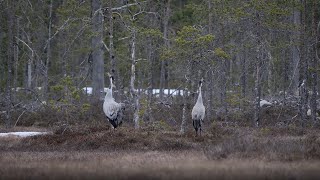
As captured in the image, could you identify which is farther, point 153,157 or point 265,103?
point 265,103

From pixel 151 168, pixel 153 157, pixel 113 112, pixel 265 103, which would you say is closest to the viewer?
pixel 151 168

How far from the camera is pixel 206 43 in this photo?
21750 mm

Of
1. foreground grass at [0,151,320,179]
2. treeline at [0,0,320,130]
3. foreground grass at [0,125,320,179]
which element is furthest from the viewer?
treeline at [0,0,320,130]

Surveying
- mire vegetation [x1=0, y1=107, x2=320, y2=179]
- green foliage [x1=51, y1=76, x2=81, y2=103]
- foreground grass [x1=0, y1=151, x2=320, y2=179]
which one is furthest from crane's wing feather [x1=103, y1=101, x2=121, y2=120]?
foreground grass [x1=0, y1=151, x2=320, y2=179]

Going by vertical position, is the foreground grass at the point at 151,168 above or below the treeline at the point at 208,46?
below

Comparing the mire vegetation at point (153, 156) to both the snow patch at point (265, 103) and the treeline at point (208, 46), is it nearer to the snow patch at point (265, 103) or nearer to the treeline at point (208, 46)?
the treeline at point (208, 46)

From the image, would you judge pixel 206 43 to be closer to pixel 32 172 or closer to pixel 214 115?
pixel 214 115

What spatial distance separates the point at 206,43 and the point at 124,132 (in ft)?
17.2

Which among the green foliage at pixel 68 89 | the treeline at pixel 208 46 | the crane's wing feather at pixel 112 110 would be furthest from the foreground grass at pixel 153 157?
the treeline at pixel 208 46

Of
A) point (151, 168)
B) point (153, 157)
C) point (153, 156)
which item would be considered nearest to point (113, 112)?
point (153, 156)

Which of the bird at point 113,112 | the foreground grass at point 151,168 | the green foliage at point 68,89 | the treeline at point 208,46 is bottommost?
the foreground grass at point 151,168

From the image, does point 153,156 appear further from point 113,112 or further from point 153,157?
point 113,112

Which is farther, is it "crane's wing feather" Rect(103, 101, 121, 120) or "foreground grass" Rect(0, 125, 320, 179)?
"crane's wing feather" Rect(103, 101, 121, 120)

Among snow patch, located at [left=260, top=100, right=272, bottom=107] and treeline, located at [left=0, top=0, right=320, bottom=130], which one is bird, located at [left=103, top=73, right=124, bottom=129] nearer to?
treeline, located at [left=0, top=0, right=320, bottom=130]
